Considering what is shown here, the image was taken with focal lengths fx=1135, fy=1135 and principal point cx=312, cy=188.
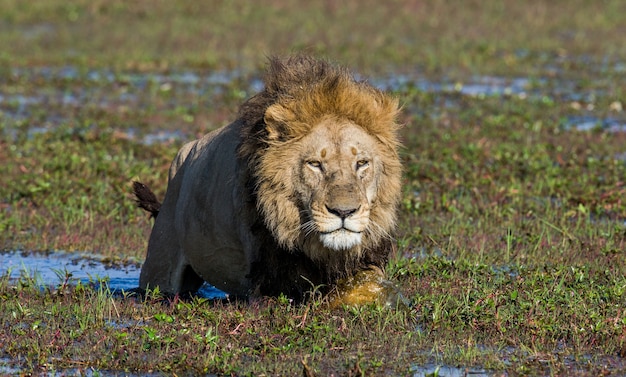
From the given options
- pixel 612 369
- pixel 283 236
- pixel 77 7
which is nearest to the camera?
pixel 612 369

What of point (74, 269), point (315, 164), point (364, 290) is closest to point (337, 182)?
point (315, 164)

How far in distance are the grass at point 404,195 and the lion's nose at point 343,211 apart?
27.1 inches

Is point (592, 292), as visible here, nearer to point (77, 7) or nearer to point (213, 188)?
point (213, 188)

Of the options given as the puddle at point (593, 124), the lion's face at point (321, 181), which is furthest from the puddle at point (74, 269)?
the puddle at point (593, 124)

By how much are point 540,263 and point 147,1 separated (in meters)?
20.3

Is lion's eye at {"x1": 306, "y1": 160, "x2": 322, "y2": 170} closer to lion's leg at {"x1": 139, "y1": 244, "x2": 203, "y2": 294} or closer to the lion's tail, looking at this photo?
lion's leg at {"x1": 139, "y1": 244, "x2": 203, "y2": 294}

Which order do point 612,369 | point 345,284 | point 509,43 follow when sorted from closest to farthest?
point 612,369
point 345,284
point 509,43

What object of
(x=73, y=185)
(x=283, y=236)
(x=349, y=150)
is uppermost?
(x=349, y=150)

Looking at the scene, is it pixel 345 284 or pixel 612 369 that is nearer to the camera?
pixel 612 369

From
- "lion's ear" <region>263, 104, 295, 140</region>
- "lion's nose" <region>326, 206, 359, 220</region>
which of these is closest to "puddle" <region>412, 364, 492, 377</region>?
"lion's nose" <region>326, 206, 359, 220</region>

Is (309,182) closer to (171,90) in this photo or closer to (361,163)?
(361,163)

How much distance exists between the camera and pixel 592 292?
665cm

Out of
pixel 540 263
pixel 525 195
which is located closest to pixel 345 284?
pixel 540 263

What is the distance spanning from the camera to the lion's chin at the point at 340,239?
5676 millimetres
